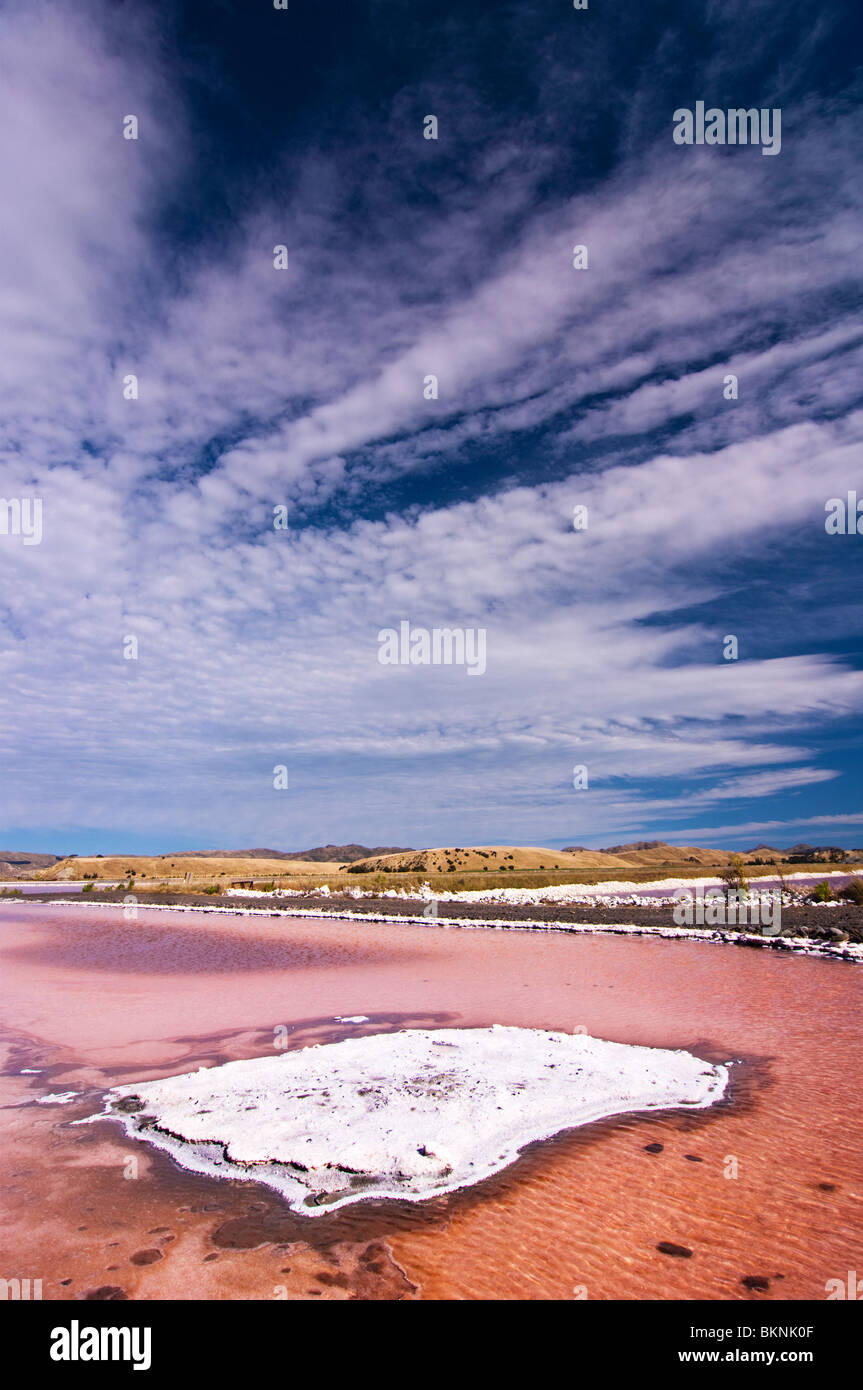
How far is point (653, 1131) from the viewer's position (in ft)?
26.9

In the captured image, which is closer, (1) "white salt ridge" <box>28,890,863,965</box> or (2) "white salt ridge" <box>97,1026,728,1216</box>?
(2) "white salt ridge" <box>97,1026,728,1216</box>

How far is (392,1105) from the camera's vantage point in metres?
8.85

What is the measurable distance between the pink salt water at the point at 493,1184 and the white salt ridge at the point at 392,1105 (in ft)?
1.10

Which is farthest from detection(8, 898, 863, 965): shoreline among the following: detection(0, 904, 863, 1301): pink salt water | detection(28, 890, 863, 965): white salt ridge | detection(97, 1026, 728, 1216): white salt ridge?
detection(97, 1026, 728, 1216): white salt ridge

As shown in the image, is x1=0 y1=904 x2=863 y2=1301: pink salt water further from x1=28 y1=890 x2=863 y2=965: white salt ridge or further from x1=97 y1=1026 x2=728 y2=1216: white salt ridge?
x1=28 y1=890 x2=863 y2=965: white salt ridge

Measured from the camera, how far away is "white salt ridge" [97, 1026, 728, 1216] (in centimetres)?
723

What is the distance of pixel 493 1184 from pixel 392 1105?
2.26 metres

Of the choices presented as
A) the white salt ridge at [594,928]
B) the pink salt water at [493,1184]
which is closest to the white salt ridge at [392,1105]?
the pink salt water at [493,1184]

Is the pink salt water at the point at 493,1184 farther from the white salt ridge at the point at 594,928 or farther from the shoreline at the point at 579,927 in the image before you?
the shoreline at the point at 579,927

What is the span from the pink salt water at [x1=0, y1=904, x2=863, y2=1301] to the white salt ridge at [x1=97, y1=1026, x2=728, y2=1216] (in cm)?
33

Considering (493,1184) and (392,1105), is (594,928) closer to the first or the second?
(392,1105)

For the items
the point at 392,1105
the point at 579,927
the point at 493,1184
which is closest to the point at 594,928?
the point at 579,927

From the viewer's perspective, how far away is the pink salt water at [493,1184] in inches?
213
